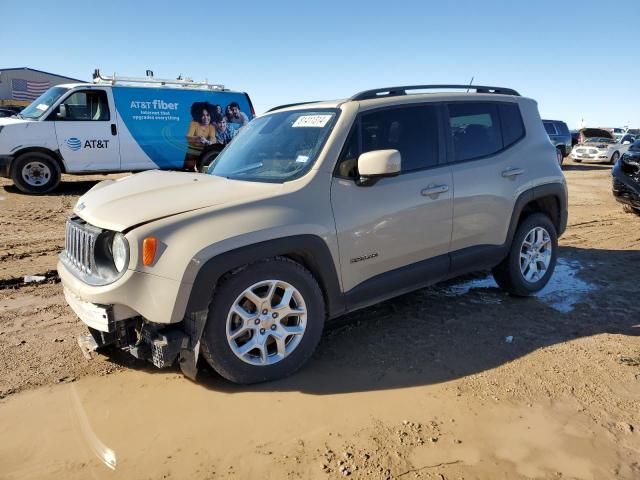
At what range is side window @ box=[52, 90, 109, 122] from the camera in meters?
10.7

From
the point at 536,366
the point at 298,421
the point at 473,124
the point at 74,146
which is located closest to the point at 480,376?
the point at 536,366

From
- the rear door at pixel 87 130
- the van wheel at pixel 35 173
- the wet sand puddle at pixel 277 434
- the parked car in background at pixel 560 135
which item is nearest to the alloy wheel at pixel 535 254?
the wet sand puddle at pixel 277 434

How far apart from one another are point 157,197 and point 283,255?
896mm

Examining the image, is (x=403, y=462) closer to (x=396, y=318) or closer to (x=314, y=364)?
(x=314, y=364)

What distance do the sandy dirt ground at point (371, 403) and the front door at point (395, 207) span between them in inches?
22.8

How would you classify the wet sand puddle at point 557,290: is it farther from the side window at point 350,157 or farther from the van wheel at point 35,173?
the van wheel at point 35,173

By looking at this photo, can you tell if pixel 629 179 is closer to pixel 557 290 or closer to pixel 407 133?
pixel 557 290

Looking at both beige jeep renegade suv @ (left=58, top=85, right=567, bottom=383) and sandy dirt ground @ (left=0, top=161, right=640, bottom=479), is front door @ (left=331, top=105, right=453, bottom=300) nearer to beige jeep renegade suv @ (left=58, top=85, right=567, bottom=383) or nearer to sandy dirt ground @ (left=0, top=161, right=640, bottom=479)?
beige jeep renegade suv @ (left=58, top=85, right=567, bottom=383)

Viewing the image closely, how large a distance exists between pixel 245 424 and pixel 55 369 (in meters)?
1.54

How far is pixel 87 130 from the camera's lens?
1098cm

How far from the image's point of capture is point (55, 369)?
11.5 feet

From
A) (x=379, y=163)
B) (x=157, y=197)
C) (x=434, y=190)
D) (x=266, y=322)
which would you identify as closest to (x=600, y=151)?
(x=434, y=190)

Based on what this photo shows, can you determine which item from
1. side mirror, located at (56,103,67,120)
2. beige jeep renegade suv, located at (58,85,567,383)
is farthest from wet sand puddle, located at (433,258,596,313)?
side mirror, located at (56,103,67,120)

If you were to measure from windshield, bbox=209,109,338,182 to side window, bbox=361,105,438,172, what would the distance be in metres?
0.31
